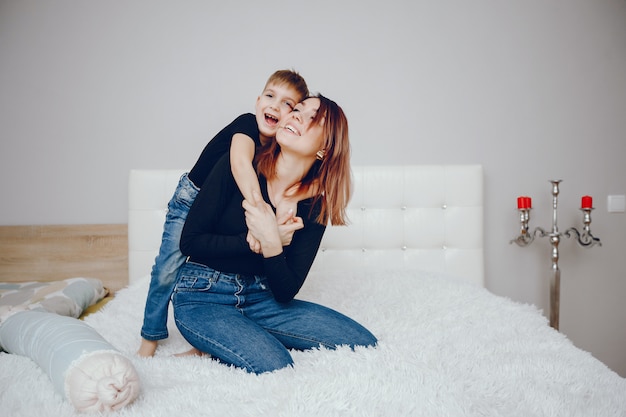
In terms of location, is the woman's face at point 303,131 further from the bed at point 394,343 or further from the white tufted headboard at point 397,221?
the white tufted headboard at point 397,221

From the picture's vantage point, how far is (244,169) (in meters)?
1.28

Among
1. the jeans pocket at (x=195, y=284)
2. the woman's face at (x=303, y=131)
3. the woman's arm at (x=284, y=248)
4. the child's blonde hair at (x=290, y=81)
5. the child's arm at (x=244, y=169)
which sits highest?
the child's blonde hair at (x=290, y=81)

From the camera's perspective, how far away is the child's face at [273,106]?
150cm

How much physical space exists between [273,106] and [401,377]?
945 mm

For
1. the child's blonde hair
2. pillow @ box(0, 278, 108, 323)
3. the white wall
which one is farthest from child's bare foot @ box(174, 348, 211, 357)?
the white wall

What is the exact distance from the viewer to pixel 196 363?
1225mm

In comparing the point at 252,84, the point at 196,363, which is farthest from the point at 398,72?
the point at 196,363

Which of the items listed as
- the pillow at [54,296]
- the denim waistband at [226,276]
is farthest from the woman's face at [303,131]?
the pillow at [54,296]

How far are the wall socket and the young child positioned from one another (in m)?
1.81

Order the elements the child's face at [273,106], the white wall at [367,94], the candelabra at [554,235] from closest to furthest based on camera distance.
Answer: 1. the child's face at [273,106]
2. the candelabra at [554,235]
3. the white wall at [367,94]

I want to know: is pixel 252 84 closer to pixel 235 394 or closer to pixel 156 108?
pixel 156 108

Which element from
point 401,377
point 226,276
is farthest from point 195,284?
point 401,377

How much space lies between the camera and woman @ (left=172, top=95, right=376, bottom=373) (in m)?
1.27

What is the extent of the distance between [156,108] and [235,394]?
67.2 inches
